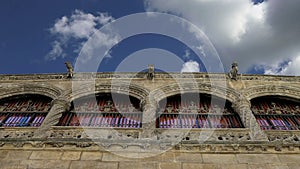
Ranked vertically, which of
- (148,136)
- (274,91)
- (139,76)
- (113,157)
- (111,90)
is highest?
(139,76)

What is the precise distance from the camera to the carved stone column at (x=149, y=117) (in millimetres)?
6629

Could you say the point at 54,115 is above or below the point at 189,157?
above

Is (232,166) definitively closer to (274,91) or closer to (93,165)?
(93,165)

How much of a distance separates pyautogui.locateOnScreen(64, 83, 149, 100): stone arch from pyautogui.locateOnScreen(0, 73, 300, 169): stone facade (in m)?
0.03

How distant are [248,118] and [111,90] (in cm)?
454

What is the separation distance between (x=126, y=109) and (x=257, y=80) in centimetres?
498

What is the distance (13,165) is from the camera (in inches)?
203

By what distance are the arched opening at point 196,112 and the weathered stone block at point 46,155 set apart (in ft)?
10.0

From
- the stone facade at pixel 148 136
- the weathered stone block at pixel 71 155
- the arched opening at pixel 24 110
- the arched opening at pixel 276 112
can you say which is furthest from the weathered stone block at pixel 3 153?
the arched opening at pixel 276 112

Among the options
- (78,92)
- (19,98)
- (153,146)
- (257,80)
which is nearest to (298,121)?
(257,80)

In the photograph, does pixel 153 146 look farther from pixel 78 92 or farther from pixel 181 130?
pixel 78 92

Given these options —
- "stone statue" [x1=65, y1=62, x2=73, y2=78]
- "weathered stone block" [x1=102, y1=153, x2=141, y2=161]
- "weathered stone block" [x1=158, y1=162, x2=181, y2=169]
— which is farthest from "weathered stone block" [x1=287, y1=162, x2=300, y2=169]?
"stone statue" [x1=65, y1=62, x2=73, y2=78]

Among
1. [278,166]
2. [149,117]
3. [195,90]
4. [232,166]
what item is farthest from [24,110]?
[278,166]

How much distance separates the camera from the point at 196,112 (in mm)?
8117
